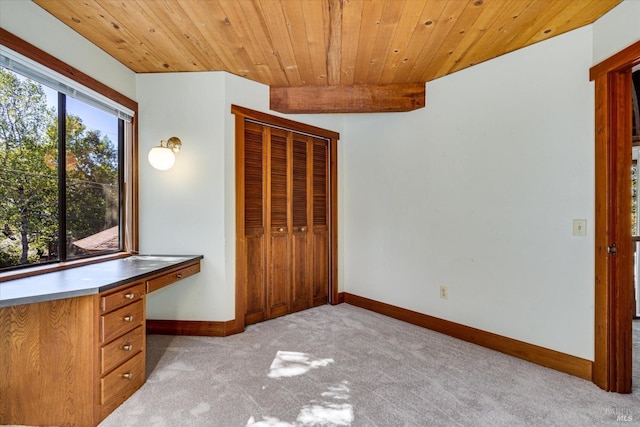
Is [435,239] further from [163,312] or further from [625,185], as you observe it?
[163,312]

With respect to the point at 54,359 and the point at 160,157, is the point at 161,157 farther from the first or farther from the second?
the point at 54,359

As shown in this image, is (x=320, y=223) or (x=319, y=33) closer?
(x=319, y=33)

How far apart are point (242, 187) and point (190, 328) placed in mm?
1384

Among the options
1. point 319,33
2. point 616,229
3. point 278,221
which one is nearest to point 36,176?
point 278,221

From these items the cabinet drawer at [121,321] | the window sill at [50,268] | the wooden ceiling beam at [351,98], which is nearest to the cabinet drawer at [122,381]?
the cabinet drawer at [121,321]

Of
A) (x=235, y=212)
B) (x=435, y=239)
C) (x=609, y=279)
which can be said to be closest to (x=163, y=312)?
(x=235, y=212)

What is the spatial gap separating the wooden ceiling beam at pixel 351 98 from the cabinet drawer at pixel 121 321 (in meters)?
2.20

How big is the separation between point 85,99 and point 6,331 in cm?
164

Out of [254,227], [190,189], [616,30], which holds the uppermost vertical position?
[616,30]

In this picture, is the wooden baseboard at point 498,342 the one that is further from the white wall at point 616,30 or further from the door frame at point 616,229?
the white wall at point 616,30

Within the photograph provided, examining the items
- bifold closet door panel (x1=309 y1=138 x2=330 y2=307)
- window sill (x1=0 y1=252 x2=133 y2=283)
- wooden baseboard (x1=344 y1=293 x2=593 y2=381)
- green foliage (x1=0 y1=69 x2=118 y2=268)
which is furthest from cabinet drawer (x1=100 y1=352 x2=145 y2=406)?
wooden baseboard (x1=344 y1=293 x2=593 y2=381)

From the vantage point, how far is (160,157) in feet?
8.66

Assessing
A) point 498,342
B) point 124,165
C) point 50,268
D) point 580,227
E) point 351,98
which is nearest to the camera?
point 50,268

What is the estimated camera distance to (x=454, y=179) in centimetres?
285
